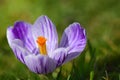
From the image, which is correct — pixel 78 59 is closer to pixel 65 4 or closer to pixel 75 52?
pixel 75 52

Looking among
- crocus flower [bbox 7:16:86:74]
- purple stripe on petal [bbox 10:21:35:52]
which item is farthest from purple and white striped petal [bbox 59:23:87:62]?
purple stripe on petal [bbox 10:21:35:52]

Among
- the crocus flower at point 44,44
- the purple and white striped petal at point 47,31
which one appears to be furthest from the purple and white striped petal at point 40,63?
the purple and white striped petal at point 47,31

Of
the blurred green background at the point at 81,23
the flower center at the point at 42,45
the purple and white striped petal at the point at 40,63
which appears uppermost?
the flower center at the point at 42,45

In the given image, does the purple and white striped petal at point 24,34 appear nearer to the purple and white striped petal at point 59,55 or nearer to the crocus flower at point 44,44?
the crocus flower at point 44,44

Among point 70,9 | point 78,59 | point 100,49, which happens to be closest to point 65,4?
point 70,9

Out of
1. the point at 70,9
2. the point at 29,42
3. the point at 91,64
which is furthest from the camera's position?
the point at 70,9

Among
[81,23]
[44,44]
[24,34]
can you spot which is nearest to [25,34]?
[24,34]

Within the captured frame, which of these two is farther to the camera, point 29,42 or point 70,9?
point 70,9
